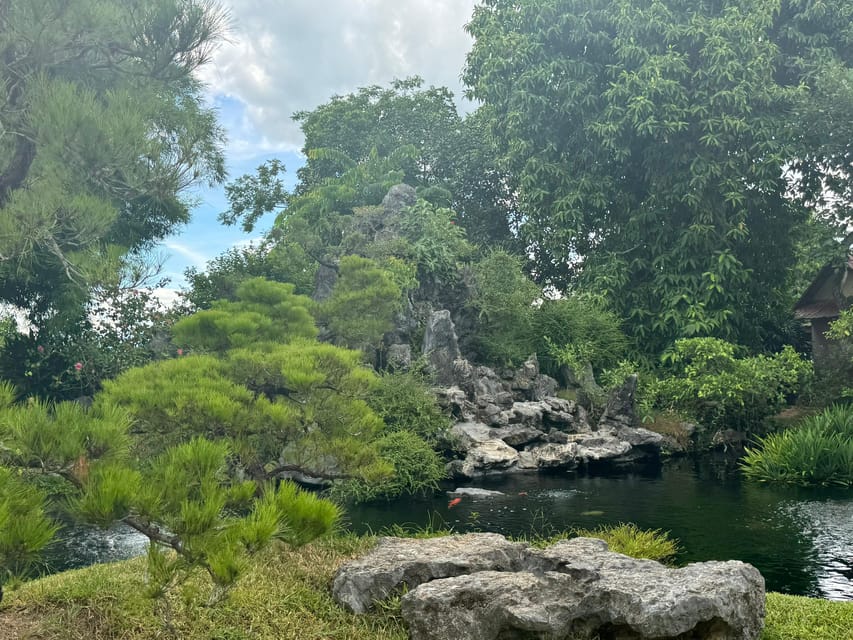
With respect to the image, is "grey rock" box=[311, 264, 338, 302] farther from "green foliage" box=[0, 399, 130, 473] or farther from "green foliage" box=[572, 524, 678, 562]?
"green foliage" box=[0, 399, 130, 473]

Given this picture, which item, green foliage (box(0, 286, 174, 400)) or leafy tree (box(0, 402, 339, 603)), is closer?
leafy tree (box(0, 402, 339, 603))

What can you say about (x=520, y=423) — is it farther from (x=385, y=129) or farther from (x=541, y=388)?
(x=385, y=129)

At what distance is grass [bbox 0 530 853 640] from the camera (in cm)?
428

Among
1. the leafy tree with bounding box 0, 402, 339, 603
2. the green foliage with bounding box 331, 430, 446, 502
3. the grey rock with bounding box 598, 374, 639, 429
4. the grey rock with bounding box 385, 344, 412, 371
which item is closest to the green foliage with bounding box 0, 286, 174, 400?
the grey rock with bounding box 385, 344, 412, 371

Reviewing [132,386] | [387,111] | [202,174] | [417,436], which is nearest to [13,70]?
[202,174]

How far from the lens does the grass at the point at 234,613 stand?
4.28m

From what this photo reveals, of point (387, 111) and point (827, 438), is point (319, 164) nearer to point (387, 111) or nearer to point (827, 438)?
point (387, 111)

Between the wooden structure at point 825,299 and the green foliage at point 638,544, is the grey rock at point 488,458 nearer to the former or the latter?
the green foliage at point 638,544

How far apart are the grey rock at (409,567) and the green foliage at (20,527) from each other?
6.55ft

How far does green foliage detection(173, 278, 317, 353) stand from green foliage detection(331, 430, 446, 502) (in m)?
2.54

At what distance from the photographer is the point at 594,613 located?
4.30 meters

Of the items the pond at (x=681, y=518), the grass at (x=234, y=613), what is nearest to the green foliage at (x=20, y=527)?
the grass at (x=234, y=613)

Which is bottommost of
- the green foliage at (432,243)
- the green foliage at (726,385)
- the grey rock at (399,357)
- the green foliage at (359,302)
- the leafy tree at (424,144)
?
the green foliage at (726,385)

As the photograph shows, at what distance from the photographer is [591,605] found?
14.1 feet
